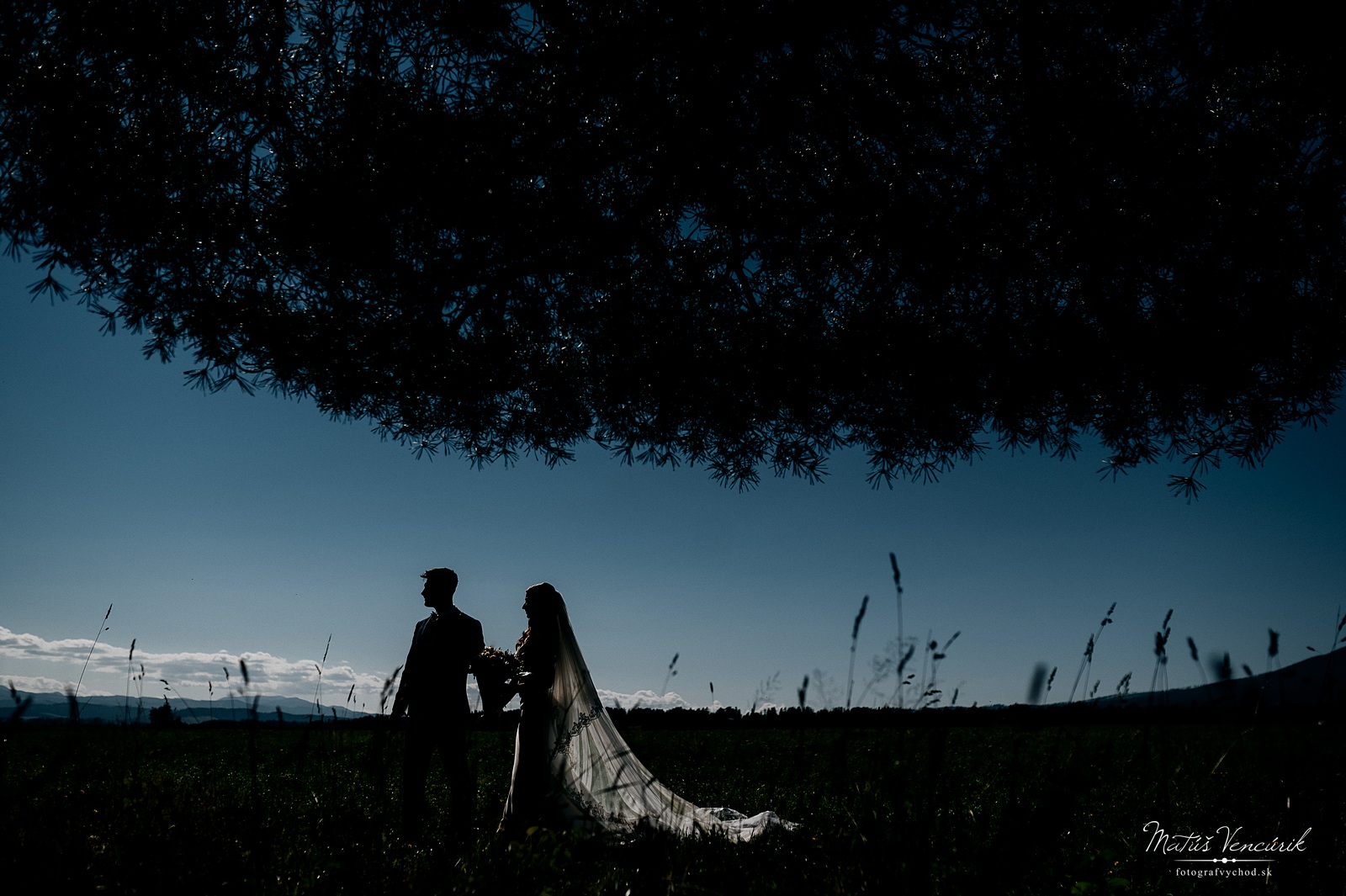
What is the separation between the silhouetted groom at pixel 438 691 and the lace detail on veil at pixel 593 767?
2.41 feet

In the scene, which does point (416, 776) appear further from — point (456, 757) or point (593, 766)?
point (593, 766)

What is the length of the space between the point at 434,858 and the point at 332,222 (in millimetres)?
3912

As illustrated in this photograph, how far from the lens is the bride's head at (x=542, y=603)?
634 centimetres

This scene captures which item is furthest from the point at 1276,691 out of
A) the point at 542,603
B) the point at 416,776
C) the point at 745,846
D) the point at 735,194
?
the point at 416,776

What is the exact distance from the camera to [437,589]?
6.46m

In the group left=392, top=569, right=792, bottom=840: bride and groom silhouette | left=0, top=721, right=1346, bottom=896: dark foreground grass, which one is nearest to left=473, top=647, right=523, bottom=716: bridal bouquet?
left=392, top=569, right=792, bottom=840: bride and groom silhouette

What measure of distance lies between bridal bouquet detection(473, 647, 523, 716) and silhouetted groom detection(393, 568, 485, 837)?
0.10 m

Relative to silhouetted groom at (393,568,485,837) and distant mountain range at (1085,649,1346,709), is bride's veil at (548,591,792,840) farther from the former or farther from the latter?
distant mountain range at (1085,649,1346,709)

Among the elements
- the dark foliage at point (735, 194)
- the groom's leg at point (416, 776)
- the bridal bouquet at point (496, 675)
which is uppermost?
the dark foliage at point (735, 194)

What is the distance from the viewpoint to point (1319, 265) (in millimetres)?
5273

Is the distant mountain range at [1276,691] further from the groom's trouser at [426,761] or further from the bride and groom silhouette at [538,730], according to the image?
the groom's trouser at [426,761]

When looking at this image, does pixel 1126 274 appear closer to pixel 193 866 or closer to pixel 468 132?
pixel 468 132

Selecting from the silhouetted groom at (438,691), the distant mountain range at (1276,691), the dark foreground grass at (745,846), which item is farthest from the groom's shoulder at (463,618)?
the distant mountain range at (1276,691)

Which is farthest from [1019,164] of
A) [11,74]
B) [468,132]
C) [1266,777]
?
[1266,777]
